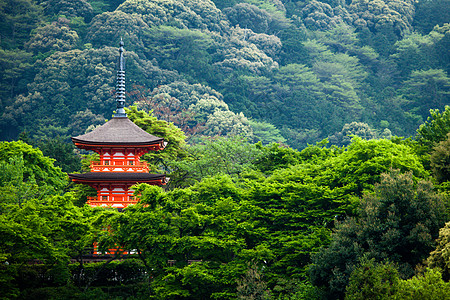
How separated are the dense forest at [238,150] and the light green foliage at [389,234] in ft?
0.21

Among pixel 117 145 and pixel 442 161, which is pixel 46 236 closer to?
pixel 117 145

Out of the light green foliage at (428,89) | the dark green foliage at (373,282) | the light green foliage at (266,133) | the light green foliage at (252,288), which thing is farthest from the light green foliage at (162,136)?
the light green foliage at (428,89)

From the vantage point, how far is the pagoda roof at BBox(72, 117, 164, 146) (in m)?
30.6

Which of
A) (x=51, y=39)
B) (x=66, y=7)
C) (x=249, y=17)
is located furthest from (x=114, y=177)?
(x=249, y=17)

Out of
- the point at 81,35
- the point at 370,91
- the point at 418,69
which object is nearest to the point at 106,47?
the point at 81,35

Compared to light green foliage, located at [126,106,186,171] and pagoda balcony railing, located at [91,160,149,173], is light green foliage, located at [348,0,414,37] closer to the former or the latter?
light green foliage, located at [126,106,186,171]

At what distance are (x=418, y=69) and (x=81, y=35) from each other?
1625 inches

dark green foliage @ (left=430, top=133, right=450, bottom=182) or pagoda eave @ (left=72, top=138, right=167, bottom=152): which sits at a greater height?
pagoda eave @ (left=72, top=138, right=167, bottom=152)

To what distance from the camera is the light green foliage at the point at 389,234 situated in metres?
22.2

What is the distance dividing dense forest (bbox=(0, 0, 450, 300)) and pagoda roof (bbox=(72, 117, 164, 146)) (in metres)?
3.77

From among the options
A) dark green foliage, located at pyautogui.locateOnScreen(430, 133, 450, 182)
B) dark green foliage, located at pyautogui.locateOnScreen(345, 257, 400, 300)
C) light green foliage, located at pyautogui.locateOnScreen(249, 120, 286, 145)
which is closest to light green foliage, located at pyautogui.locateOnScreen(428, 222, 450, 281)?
dark green foliage, located at pyautogui.locateOnScreen(345, 257, 400, 300)

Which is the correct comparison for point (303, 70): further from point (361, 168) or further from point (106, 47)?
point (361, 168)

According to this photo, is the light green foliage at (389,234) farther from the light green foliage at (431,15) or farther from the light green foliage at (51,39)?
the light green foliage at (431,15)

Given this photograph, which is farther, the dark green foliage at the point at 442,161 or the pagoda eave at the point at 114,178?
the pagoda eave at the point at 114,178
